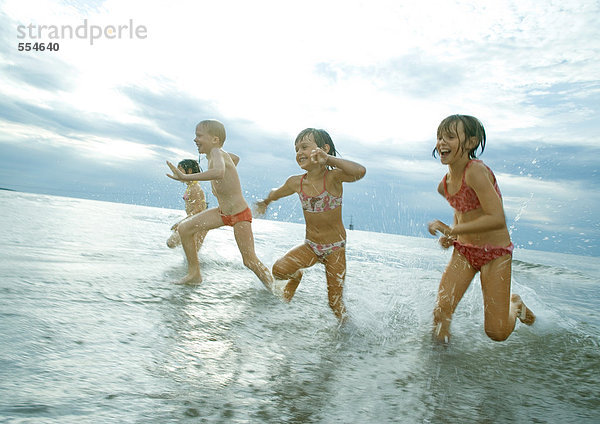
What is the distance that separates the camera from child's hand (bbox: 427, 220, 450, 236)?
314 cm

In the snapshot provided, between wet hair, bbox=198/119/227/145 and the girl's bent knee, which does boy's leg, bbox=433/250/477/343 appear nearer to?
the girl's bent knee

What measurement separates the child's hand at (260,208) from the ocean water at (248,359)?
944 mm

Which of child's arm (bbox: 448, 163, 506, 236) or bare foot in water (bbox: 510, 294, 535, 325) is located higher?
child's arm (bbox: 448, 163, 506, 236)

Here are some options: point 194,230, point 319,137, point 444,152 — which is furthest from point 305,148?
point 194,230

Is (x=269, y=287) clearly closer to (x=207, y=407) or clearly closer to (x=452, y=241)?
(x=452, y=241)

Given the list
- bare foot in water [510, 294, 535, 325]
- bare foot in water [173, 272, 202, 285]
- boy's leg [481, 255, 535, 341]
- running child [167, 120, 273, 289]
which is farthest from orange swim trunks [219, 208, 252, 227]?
bare foot in water [510, 294, 535, 325]

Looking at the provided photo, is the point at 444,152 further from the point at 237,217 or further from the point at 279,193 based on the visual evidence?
the point at 237,217

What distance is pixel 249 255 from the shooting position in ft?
15.0

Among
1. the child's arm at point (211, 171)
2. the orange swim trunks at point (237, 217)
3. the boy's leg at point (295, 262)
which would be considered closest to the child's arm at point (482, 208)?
the boy's leg at point (295, 262)

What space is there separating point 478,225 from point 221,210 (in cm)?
287

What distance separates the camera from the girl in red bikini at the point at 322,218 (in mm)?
3781

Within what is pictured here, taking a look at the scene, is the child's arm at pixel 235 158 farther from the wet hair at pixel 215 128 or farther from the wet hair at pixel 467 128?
the wet hair at pixel 467 128

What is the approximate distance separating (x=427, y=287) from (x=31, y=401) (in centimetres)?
671

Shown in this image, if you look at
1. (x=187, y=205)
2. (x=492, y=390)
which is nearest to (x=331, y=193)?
(x=492, y=390)
